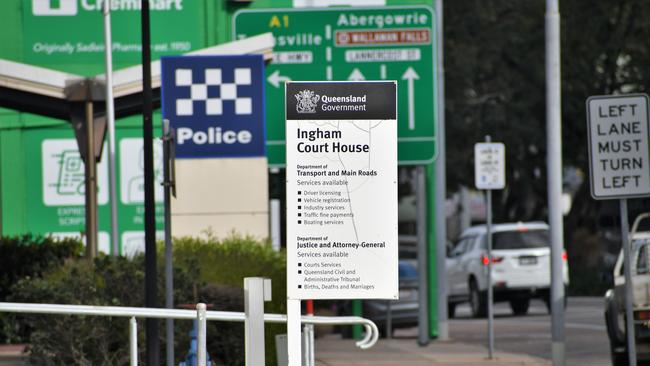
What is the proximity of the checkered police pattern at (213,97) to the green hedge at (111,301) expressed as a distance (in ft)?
5.19

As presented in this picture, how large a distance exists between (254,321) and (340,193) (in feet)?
2.86

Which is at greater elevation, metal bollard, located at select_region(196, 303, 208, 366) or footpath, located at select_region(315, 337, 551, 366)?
metal bollard, located at select_region(196, 303, 208, 366)

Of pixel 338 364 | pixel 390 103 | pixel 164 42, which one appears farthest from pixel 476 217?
pixel 390 103

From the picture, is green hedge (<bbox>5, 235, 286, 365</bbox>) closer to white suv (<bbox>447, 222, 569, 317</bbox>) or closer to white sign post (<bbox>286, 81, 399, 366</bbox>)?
white sign post (<bbox>286, 81, 399, 366</bbox>)

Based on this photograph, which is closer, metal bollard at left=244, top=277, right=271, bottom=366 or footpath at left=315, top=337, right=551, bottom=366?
metal bollard at left=244, top=277, right=271, bottom=366

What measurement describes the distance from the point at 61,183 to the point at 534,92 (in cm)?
2265

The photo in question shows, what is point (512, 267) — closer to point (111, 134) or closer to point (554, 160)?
point (111, 134)

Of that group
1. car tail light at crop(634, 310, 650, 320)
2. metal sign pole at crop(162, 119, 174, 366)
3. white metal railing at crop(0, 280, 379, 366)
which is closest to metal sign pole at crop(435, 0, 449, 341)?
car tail light at crop(634, 310, 650, 320)

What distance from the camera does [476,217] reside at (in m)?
92.8

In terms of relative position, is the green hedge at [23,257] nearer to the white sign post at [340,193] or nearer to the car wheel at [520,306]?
the white sign post at [340,193]

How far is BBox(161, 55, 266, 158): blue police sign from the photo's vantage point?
52.0ft

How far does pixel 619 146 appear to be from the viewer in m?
14.6

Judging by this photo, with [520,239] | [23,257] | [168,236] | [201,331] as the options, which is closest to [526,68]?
[520,239]

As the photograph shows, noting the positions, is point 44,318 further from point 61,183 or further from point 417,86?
point 61,183
